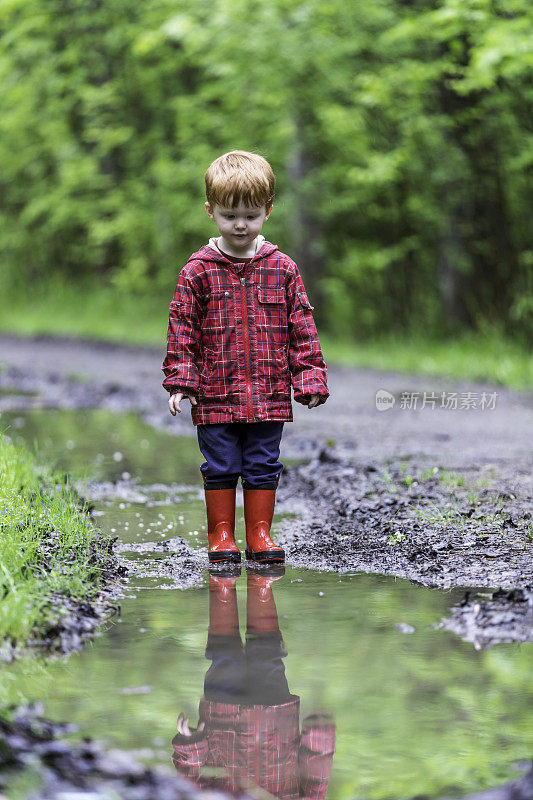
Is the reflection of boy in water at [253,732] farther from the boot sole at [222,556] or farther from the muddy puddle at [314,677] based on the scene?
the boot sole at [222,556]

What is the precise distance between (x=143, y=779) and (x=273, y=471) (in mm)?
2517

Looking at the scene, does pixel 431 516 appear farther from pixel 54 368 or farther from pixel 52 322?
pixel 52 322

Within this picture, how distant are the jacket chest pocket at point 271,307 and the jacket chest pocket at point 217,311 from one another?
14 centimetres

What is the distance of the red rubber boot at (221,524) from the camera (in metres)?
4.75

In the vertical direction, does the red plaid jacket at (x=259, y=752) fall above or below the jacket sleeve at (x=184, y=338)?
below

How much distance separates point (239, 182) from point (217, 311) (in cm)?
56

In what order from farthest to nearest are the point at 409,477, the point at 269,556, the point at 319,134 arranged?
the point at 319,134 < the point at 409,477 < the point at 269,556

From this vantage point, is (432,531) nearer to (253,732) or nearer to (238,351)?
(238,351)

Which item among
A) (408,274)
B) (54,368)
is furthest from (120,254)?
(54,368)

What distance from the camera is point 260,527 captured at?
4848 millimetres

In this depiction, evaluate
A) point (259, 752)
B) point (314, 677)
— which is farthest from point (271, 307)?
point (259, 752)

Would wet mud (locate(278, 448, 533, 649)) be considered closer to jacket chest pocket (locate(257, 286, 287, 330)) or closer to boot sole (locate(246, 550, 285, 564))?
boot sole (locate(246, 550, 285, 564))

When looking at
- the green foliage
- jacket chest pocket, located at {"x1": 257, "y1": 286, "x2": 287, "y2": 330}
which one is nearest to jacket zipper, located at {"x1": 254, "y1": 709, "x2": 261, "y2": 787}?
jacket chest pocket, located at {"x1": 257, "y1": 286, "x2": 287, "y2": 330}

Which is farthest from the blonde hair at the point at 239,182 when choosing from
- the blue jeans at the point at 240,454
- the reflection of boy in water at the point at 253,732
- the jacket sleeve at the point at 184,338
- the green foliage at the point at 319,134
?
the green foliage at the point at 319,134
